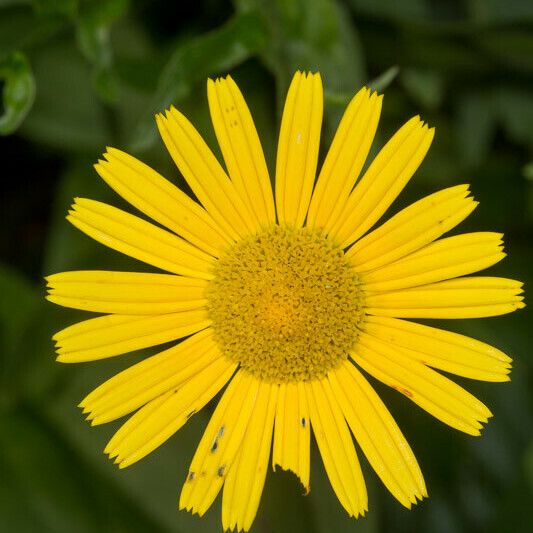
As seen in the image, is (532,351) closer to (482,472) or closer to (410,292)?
(482,472)

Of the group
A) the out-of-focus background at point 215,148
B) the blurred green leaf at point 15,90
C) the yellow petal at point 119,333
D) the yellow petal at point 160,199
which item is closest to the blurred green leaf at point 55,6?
the out-of-focus background at point 215,148

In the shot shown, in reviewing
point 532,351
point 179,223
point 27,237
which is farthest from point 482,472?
point 27,237


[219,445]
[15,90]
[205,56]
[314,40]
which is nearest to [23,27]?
[15,90]

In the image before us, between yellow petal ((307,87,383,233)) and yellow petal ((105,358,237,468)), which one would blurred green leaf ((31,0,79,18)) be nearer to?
yellow petal ((307,87,383,233))

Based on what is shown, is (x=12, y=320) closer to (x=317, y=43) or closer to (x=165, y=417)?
(x=165, y=417)

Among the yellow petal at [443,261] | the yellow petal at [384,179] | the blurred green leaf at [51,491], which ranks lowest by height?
the blurred green leaf at [51,491]

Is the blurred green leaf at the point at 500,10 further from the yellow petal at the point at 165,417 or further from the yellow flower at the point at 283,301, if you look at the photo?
the yellow petal at the point at 165,417
